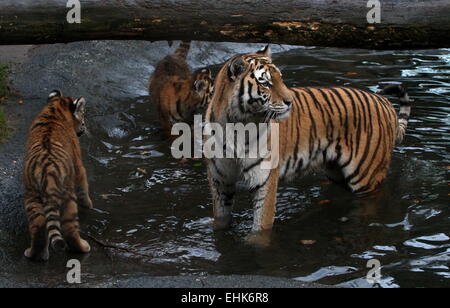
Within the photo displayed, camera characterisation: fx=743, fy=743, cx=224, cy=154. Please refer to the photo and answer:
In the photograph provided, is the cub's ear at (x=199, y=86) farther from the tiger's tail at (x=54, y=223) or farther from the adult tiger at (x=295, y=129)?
the tiger's tail at (x=54, y=223)

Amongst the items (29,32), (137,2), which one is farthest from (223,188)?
(29,32)

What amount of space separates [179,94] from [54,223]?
135 inches

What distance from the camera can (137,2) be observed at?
6832 millimetres

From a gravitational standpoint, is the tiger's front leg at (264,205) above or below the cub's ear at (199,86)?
below

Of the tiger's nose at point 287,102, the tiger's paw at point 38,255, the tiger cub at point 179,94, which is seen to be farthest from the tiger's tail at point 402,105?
the tiger's paw at point 38,255

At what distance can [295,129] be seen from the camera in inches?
248

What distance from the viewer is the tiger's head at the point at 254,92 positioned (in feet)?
18.4

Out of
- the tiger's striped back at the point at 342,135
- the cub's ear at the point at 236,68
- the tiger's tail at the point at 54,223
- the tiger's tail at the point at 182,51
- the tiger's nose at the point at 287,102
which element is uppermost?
the cub's ear at the point at 236,68

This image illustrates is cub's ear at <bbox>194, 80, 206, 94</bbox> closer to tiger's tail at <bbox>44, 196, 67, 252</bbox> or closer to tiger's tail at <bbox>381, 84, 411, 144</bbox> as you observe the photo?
tiger's tail at <bbox>381, 84, 411, 144</bbox>

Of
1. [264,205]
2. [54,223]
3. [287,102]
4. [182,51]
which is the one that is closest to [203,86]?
[182,51]

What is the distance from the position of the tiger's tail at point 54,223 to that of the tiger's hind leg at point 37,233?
84 mm

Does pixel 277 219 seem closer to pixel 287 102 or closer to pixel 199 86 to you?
pixel 287 102

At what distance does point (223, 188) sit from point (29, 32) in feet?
8.04

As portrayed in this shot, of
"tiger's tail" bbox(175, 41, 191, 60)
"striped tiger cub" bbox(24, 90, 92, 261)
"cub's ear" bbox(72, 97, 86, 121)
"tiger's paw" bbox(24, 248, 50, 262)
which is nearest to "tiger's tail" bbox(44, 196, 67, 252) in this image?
"striped tiger cub" bbox(24, 90, 92, 261)
